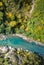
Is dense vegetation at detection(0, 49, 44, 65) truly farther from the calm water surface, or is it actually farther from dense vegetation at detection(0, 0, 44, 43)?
dense vegetation at detection(0, 0, 44, 43)

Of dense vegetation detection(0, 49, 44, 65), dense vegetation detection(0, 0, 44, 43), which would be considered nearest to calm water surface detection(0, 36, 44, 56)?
dense vegetation detection(0, 0, 44, 43)

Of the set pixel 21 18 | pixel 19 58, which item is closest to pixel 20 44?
pixel 21 18

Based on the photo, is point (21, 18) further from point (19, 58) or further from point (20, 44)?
point (19, 58)

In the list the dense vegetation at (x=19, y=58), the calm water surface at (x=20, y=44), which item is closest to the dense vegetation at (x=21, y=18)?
the calm water surface at (x=20, y=44)

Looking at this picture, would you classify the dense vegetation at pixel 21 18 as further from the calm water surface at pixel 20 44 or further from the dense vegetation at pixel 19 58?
the dense vegetation at pixel 19 58

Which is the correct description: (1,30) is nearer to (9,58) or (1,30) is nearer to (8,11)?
(8,11)

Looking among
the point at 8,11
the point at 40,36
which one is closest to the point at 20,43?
the point at 40,36
